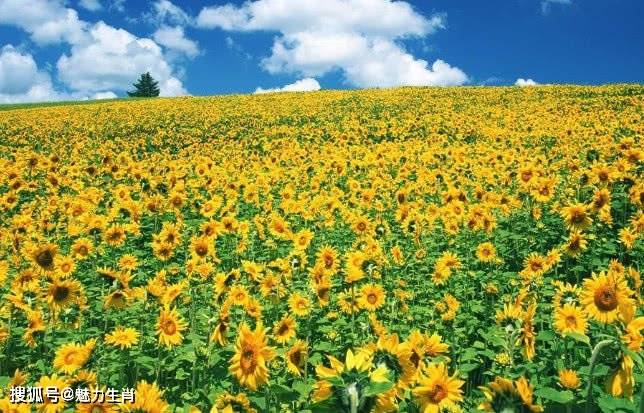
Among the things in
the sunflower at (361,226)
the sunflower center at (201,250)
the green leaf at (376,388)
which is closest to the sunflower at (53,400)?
the green leaf at (376,388)

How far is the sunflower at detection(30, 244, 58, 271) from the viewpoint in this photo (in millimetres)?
5023

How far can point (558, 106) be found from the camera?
1073 inches

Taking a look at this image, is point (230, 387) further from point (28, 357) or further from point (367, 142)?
point (367, 142)

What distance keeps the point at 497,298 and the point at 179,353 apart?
3801mm

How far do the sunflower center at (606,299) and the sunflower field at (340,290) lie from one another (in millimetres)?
11

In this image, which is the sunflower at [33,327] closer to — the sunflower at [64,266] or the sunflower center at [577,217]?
the sunflower at [64,266]

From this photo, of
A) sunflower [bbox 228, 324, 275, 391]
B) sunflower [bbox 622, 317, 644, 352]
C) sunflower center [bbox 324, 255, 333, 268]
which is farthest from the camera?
sunflower center [bbox 324, 255, 333, 268]

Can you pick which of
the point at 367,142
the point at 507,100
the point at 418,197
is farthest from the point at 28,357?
the point at 507,100

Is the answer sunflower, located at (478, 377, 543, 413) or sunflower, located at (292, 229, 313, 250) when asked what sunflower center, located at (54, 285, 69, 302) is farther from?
sunflower, located at (478, 377, 543, 413)

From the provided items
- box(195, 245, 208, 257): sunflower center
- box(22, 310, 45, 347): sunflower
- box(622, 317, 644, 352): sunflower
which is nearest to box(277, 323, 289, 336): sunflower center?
box(22, 310, 45, 347): sunflower

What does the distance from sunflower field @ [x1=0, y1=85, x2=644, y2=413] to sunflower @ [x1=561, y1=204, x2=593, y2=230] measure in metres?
0.02

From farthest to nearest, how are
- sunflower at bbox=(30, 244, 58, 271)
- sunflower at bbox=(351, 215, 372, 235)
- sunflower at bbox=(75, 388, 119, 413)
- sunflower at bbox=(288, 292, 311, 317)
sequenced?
sunflower at bbox=(351, 215, 372, 235)
sunflower at bbox=(288, 292, 311, 317)
sunflower at bbox=(30, 244, 58, 271)
sunflower at bbox=(75, 388, 119, 413)

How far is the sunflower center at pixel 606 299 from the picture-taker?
318 centimetres

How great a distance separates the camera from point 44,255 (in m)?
5.04
